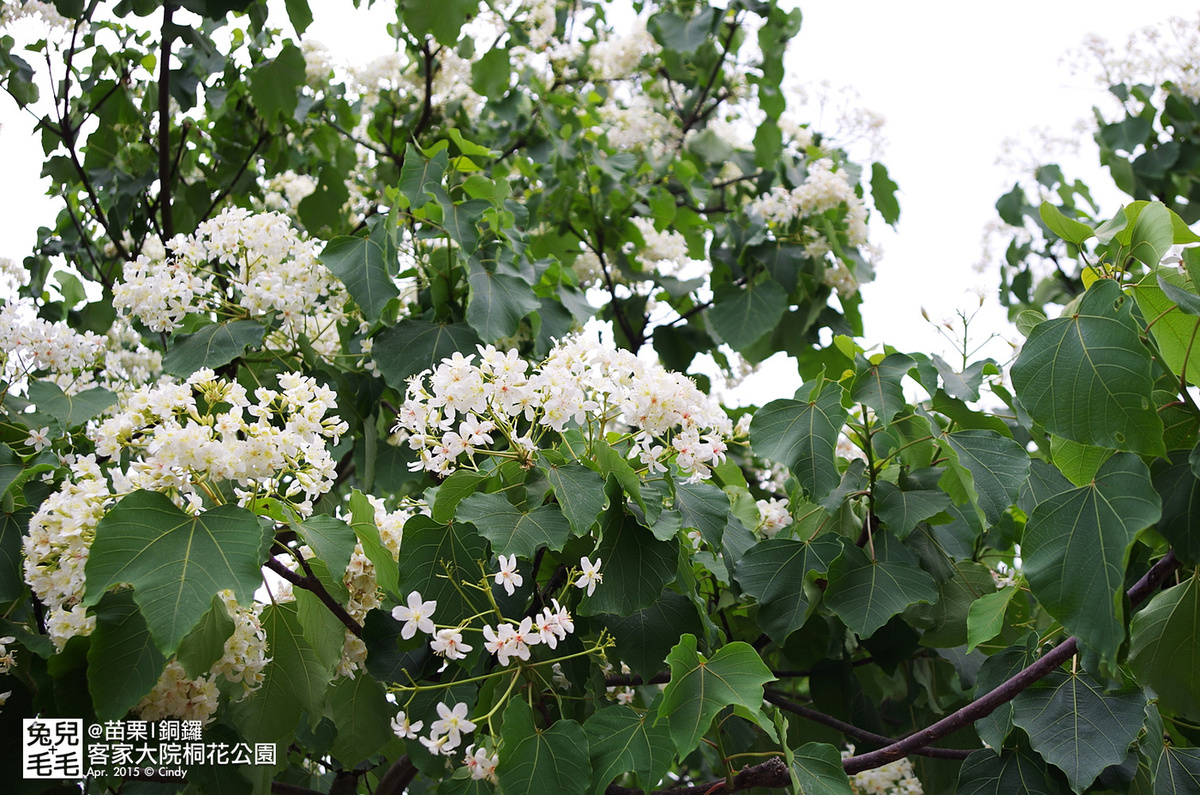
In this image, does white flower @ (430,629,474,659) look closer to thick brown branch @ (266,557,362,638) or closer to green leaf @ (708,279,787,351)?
thick brown branch @ (266,557,362,638)

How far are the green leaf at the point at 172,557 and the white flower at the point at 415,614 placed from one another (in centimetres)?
22

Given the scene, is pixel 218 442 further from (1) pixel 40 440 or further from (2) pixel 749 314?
(2) pixel 749 314

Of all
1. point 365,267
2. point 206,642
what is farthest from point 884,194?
point 206,642

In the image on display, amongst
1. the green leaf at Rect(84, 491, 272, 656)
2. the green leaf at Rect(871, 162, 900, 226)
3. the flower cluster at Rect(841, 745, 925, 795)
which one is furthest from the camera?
the green leaf at Rect(871, 162, 900, 226)

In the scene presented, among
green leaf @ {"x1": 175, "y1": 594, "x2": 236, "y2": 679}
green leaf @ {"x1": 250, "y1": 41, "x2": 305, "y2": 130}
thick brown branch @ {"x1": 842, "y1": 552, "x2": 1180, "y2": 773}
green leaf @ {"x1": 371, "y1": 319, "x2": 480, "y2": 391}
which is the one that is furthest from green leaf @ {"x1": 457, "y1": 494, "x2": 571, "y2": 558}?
green leaf @ {"x1": 250, "y1": 41, "x2": 305, "y2": 130}

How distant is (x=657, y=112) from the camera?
4734 mm

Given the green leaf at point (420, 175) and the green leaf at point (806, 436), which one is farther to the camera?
the green leaf at point (420, 175)

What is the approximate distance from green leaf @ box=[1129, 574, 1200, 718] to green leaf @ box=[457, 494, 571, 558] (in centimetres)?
98

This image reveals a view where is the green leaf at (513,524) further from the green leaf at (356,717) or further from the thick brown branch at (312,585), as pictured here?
the green leaf at (356,717)

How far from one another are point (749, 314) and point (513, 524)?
7.14 feet

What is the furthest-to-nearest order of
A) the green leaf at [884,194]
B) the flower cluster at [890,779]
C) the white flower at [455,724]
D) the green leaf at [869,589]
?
the green leaf at [884,194], the flower cluster at [890,779], the green leaf at [869,589], the white flower at [455,724]

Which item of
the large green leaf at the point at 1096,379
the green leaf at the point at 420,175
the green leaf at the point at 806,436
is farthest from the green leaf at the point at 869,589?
the green leaf at the point at 420,175

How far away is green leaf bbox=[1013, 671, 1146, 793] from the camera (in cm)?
155

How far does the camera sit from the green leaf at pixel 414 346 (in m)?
2.36
